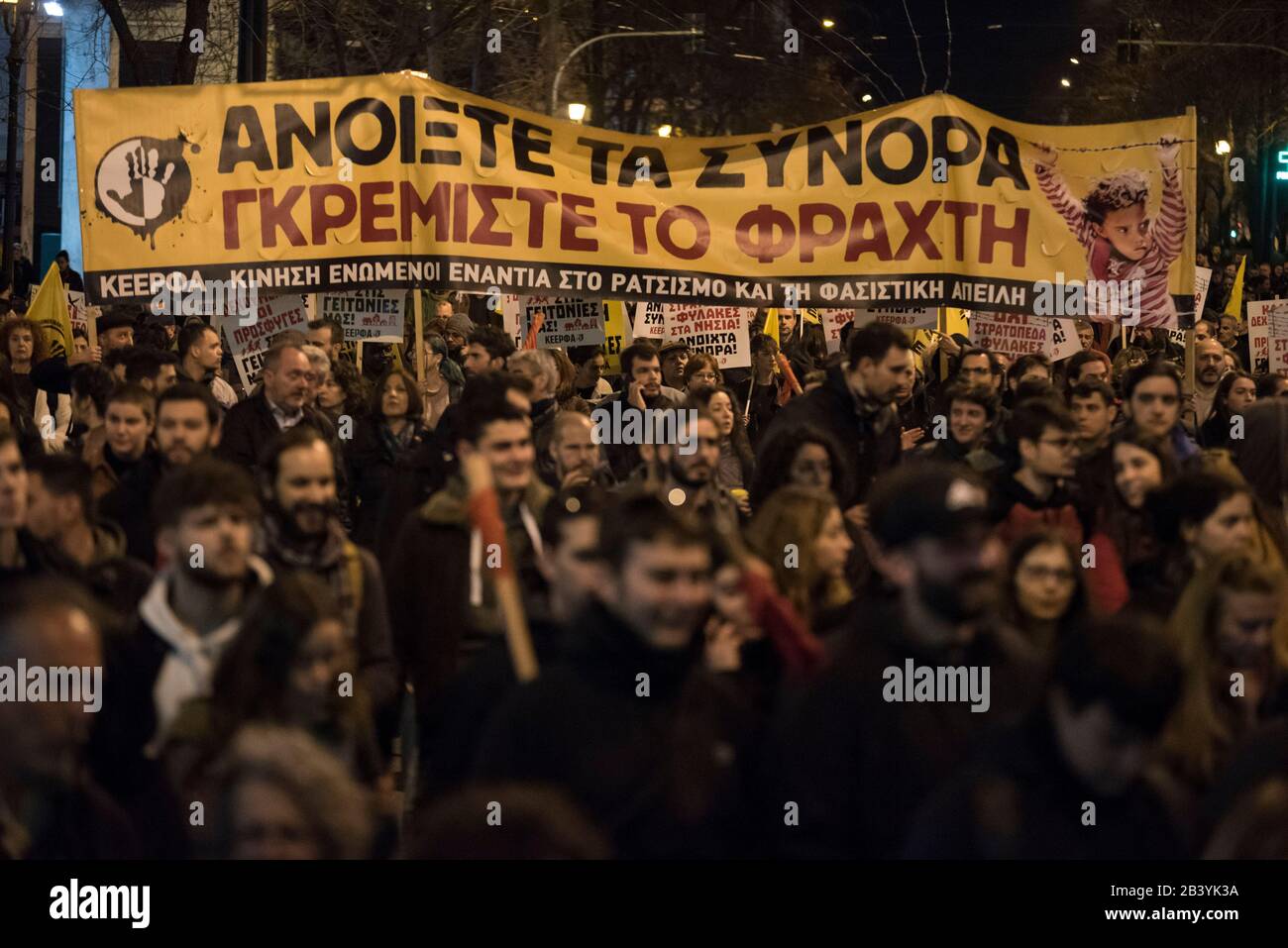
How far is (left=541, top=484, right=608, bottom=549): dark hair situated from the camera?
4914 millimetres

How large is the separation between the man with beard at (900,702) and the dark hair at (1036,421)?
7.98 ft

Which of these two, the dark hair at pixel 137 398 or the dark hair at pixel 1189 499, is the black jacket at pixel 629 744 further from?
the dark hair at pixel 137 398

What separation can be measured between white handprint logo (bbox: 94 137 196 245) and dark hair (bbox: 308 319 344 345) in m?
1.94

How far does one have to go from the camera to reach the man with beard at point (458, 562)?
593 cm

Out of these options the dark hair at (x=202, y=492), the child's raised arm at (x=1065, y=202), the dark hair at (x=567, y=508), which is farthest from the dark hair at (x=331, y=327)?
the dark hair at (x=202, y=492)

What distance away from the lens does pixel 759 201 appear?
9.75 m

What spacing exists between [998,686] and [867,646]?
363mm

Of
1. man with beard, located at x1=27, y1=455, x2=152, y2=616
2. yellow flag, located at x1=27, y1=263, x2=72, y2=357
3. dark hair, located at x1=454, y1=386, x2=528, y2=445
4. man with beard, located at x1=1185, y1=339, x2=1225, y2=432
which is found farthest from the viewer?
yellow flag, located at x1=27, y1=263, x2=72, y2=357

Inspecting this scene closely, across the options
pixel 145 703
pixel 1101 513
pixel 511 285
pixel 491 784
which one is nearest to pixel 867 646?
pixel 491 784

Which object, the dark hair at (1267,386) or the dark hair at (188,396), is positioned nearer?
the dark hair at (188,396)

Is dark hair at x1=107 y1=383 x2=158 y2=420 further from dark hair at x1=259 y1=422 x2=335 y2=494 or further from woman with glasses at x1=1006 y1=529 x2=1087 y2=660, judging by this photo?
woman with glasses at x1=1006 y1=529 x2=1087 y2=660

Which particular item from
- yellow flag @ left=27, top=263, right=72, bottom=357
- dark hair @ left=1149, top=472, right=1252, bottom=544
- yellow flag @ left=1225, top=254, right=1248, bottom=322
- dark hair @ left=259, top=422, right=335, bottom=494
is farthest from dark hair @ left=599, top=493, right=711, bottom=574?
yellow flag @ left=1225, top=254, right=1248, bottom=322

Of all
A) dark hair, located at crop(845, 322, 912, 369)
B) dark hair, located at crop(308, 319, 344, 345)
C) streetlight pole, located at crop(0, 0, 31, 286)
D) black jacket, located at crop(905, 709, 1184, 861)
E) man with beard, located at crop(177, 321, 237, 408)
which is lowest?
black jacket, located at crop(905, 709, 1184, 861)

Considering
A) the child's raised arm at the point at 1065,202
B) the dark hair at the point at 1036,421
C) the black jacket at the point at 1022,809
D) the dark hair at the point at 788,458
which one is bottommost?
the black jacket at the point at 1022,809
